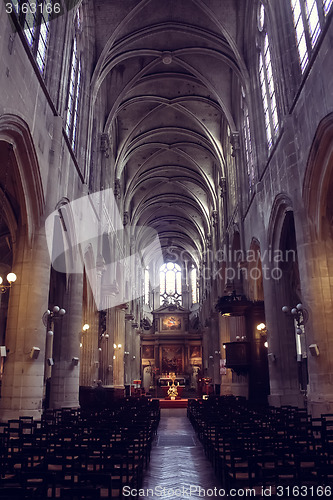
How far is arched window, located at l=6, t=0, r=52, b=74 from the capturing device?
40.7 feet

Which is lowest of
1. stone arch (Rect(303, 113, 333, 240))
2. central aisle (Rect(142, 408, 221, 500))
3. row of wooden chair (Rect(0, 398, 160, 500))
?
central aisle (Rect(142, 408, 221, 500))

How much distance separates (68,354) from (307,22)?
14.7 meters

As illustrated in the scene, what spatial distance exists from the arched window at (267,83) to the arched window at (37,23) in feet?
30.8

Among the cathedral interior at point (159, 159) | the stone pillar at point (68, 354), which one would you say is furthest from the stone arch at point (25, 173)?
the stone pillar at point (68, 354)

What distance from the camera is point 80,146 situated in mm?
20656

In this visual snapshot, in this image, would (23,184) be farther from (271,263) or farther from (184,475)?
(271,263)

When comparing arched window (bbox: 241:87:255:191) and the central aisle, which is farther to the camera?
arched window (bbox: 241:87:255:191)

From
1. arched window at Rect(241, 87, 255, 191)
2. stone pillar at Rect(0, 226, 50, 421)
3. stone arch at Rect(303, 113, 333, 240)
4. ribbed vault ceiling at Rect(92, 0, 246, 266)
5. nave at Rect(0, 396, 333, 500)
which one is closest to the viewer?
nave at Rect(0, 396, 333, 500)

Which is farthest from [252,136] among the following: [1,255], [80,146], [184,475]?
[184,475]

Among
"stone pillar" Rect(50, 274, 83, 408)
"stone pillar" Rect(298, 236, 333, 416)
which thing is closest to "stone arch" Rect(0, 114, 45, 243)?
"stone pillar" Rect(50, 274, 83, 408)

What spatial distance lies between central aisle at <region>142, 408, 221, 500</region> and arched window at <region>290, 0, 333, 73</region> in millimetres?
11941

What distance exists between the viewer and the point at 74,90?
66.3 feet
